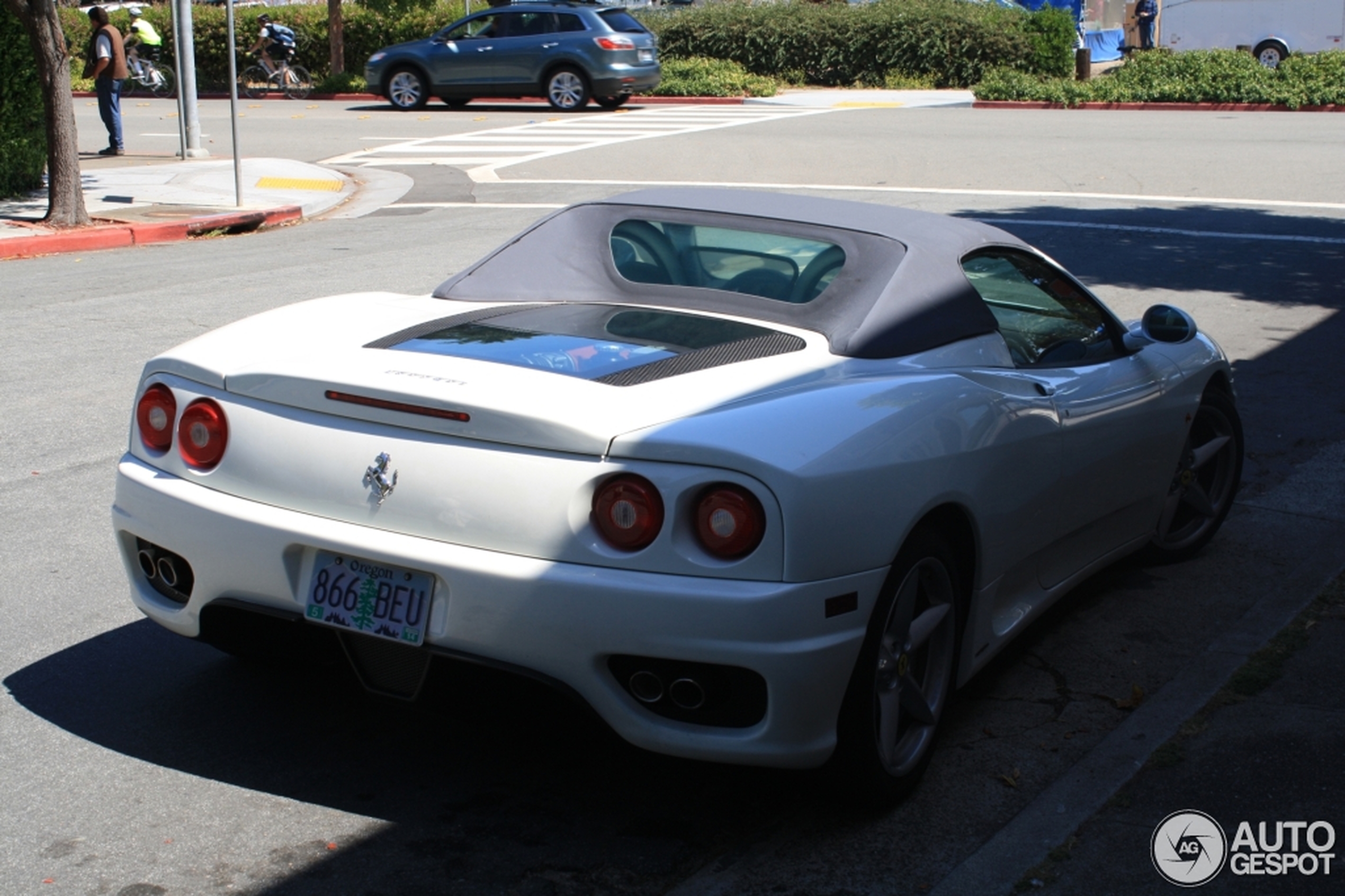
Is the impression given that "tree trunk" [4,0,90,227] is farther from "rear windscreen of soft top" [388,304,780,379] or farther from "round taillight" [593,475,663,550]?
"round taillight" [593,475,663,550]

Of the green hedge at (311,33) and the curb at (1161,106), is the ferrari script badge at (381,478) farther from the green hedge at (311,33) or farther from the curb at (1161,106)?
the green hedge at (311,33)

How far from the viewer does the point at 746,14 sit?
34000 millimetres

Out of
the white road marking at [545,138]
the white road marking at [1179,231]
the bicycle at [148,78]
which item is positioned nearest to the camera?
the white road marking at [1179,231]

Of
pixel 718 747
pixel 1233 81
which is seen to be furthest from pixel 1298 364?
pixel 1233 81

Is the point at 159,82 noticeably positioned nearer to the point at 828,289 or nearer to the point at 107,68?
the point at 107,68

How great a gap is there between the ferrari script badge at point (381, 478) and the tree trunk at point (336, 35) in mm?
30891

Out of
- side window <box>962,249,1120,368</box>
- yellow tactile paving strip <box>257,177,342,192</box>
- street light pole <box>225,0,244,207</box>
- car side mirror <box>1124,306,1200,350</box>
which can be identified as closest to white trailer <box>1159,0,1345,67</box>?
yellow tactile paving strip <box>257,177,342,192</box>

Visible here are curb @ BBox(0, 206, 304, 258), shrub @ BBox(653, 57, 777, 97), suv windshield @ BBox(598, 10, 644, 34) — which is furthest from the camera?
shrub @ BBox(653, 57, 777, 97)

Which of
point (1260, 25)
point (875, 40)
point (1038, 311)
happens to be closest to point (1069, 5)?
point (1260, 25)

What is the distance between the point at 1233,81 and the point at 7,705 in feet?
84.5

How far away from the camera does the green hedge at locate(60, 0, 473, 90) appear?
34.4 metres

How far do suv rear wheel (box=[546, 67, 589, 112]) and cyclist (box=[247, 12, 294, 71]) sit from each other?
377 inches

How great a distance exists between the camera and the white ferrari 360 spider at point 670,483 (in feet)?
10.1

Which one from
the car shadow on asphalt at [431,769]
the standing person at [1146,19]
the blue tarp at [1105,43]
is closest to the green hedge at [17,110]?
the car shadow on asphalt at [431,769]
